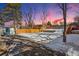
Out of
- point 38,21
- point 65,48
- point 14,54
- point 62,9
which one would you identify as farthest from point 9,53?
point 62,9

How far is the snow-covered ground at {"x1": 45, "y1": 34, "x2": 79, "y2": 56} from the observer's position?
1335mm

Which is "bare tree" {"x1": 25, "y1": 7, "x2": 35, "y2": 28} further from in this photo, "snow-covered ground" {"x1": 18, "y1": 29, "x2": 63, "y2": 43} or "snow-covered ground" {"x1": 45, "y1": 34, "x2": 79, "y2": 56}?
"snow-covered ground" {"x1": 45, "y1": 34, "x2": 79, "y2": 56}

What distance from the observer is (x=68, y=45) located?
4.42 ft

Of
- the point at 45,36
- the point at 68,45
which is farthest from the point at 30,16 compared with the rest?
the point at 68,45

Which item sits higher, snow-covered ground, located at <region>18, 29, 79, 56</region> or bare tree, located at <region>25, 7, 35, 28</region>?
bare tree, located at <region>25, 7, 35, 28</region>

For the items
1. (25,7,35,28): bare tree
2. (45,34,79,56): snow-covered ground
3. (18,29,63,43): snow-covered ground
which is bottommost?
(45,34,79,56): snow-covered ground

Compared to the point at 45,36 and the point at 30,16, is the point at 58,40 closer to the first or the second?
the point at 45,36

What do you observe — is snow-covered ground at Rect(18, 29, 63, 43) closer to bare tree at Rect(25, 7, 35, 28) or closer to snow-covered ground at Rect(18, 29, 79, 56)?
snow-covered ground at Rect(18, 29, 79, 56)

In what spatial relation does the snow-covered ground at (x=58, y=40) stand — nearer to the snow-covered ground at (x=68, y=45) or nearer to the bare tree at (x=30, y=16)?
the snow-covered ground at (x=68, y=45)

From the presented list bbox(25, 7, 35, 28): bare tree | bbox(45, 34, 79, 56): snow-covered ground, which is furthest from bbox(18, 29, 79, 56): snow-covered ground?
bbox(25, 7, 35, 28): bare tree

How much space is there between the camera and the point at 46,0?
4.48 feet

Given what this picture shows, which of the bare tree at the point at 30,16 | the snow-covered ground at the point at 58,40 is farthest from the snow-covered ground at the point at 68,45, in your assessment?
the bare tree at the point at 30,16

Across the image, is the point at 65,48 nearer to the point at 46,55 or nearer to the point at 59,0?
the point at 46,55

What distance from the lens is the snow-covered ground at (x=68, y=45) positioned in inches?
52.6
